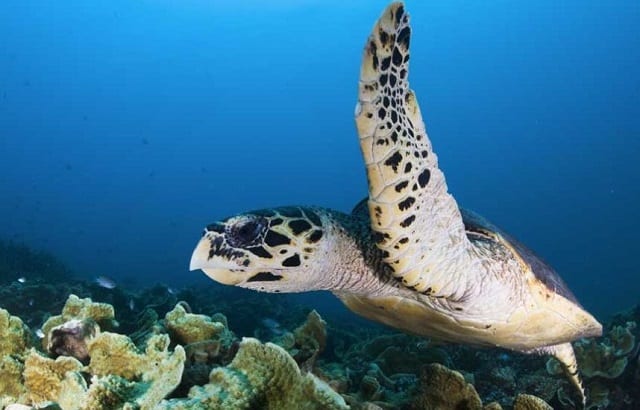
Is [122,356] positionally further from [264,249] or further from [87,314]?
[264,249]

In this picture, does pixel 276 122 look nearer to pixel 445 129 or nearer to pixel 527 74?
pixel 445 129

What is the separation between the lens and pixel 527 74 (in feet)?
288

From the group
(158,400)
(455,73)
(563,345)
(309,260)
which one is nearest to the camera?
(158,400)

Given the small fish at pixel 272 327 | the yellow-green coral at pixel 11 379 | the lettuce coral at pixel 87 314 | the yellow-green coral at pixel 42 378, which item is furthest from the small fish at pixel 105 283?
the yellow-green coral at pixel 42 378

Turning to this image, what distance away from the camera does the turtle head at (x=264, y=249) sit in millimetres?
2117

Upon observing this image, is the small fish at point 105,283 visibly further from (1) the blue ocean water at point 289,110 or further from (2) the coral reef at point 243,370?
(1) the blue ocean water at point 289,110

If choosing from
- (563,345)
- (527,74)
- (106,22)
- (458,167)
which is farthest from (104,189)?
(563,345)

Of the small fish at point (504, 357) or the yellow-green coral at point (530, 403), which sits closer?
the yellow-green coral at point (530, 403)

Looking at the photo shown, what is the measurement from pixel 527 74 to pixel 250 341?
98.8 m

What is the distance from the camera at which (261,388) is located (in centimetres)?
148

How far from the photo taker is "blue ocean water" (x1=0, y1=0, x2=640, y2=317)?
73.0 m

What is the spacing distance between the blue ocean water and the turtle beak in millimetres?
59227

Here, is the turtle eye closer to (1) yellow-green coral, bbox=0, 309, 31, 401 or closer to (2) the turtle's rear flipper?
(1) yellow-green coral, bbox=0, 309, 31, 401

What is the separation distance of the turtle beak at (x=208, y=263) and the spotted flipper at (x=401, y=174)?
73 cm
